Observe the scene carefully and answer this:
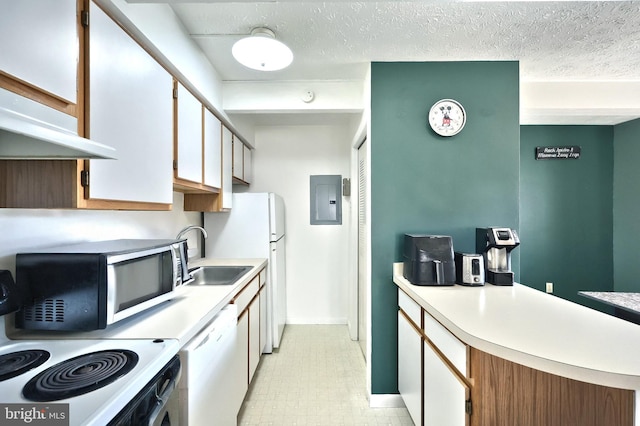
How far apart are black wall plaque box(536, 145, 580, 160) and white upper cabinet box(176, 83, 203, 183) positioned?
3.58 meters

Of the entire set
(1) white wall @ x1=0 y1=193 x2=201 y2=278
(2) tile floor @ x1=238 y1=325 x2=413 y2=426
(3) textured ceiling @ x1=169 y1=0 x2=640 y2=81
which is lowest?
(2) tile floor @ x1=238 y1=325 x2=413 y2=426

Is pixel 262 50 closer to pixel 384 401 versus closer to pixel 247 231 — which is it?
pixel 247 231

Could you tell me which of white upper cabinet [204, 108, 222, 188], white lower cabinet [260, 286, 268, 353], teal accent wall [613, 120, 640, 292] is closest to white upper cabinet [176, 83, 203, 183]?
white upper cabinet [204, 108, 222, 188]

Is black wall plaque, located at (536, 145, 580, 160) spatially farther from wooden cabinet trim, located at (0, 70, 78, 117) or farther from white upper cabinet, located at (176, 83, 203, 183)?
wooden cabinet trim, located at (0, 70, 78, 117)

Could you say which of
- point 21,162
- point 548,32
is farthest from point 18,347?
point 548,32

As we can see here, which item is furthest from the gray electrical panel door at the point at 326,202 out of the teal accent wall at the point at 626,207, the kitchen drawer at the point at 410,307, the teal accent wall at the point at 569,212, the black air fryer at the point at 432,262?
the teal accent wall at the point at 626,207

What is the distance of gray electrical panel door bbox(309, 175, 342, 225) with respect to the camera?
3539 mm

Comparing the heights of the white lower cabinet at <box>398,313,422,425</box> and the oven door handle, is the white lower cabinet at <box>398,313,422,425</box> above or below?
below

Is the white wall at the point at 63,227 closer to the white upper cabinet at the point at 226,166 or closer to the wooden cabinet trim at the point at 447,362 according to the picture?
the white upper cabinet at the point at 226,166

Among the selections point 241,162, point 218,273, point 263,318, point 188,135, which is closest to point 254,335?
point 263,318

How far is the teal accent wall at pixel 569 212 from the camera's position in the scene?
324 cm

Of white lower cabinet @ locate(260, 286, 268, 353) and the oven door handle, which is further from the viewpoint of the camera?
white lower cabinet @ locate(260, 286, 268, 353)
